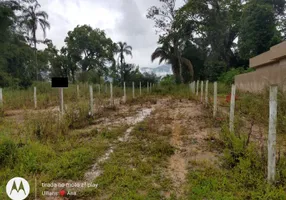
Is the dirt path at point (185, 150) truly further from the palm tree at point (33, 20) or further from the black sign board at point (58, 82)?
the palm tree at point (33, 20)

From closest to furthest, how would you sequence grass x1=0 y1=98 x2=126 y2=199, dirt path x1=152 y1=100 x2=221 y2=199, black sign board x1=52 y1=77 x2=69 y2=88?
1. dirt path x1=152 y1=100 x2=221 y2=199
2. grass x1=0 y1=98 x2=126 y2=199
3. black sign board x1=52 y1=77 x2=69 y2=88

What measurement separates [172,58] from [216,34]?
4.73m

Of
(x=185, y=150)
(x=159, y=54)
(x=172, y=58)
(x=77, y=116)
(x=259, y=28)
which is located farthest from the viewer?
(x=159, y=54)

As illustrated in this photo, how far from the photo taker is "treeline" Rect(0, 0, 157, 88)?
15.9 metres

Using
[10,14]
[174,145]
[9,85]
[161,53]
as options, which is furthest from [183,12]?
[174,145]

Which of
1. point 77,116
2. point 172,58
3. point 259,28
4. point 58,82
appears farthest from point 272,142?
point 172,58

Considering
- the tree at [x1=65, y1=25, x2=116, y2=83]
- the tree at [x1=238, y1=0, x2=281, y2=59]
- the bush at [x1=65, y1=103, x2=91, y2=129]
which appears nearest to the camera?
the bush at [x1=65, y1=103, x2=91, y2=129]

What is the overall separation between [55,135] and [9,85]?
13.7 metres

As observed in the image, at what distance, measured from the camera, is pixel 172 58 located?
70.2ft

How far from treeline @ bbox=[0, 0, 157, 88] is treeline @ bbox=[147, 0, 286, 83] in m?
5.23

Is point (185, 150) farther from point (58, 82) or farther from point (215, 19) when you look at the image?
point (215, 19)

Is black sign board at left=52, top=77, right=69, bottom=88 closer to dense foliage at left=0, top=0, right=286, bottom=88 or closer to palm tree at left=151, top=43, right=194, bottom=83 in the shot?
dense foliage at left=0, top=0, right=286, bottom=88

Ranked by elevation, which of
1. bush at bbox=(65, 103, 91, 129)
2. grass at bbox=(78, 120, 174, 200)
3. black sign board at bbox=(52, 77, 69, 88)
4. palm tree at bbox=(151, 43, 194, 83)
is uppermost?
palm tree at bbox=(151, 43, 194, 83)

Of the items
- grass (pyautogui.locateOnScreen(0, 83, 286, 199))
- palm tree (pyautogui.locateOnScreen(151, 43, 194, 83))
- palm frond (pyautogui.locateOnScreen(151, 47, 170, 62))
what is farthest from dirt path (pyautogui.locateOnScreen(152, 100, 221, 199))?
palm frond (pyautogui.locateOnScreen(151, 47, 170, 62))
